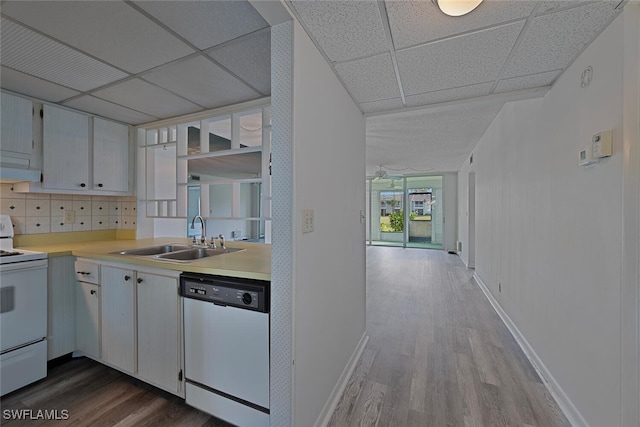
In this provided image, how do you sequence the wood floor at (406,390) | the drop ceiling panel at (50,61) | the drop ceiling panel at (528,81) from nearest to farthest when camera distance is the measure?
the drop ceiling panel at (50,61) → the wood floor at (406,390) → the drop ceiling panel at (528,81)

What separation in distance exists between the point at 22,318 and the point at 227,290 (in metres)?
1.74

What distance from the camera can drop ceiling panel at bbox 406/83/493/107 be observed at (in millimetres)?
1972

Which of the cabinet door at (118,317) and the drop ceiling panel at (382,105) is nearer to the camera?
the cabinet door at (118,317)

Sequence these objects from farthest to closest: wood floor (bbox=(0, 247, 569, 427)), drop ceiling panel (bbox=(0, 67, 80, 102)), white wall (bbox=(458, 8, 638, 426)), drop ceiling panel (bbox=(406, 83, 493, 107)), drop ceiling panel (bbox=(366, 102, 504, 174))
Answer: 1. drop ceiling panel (bbox=(366, 102, 504, 174))
2. drop ceiling panel (bbox=(406, 83, 493, 107))
3. drop ceiling panel (bbox=(0, 67, 80, 102))
4. wood floor (bbox=(0, 247, 569, 427))
5. white wall (bbox=(458, 8, 638, 426))

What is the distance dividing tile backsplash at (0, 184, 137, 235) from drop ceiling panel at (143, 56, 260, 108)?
158 centimetres

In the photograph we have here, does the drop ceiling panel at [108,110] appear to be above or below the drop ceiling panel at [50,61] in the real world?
below

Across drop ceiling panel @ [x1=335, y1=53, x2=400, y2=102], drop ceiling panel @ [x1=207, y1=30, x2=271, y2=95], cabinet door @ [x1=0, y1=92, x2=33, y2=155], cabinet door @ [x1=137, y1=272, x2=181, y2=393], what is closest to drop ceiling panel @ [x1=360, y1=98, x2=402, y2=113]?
drop ceiling panel @ [x1=335, y1=53, x2=400, y2=102]

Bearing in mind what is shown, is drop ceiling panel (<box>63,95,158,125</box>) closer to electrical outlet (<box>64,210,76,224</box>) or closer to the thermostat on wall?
electrical outlet (<box>64,210,76,224</box>)

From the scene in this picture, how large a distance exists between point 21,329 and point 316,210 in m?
2.34

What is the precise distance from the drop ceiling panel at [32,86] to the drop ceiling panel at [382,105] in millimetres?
2486

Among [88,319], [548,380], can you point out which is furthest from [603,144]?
[88,319]

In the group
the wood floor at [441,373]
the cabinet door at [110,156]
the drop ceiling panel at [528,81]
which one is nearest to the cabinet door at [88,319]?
the cabinet door at [110,156]

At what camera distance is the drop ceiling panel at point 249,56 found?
1.52 meters

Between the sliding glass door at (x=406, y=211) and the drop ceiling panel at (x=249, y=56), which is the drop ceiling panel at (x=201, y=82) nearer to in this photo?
the drop ceiling panel at (x=249, y=56)
